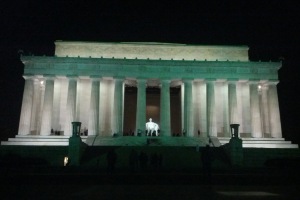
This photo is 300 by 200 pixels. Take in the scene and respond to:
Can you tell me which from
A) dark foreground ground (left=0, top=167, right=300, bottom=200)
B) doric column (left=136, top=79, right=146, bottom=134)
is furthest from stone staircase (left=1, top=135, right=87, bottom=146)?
dark foreground ground (left=0, top=167, right=300, bottom=200)

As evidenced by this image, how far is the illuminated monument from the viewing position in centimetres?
5453

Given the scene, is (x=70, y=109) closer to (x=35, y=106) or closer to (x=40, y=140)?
(x=35, y=106)

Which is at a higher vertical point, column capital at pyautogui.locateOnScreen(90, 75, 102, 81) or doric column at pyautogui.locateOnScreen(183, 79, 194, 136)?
column capital at pyautogui.locateOnScreen(90, 75, 102, 81)

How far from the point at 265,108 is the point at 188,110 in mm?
13241

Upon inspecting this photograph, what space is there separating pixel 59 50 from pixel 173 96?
2363 centimetres

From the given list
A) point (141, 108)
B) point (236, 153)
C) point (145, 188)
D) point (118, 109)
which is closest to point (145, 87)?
point (141, 108)

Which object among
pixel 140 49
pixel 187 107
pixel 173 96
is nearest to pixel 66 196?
pixel 187 107

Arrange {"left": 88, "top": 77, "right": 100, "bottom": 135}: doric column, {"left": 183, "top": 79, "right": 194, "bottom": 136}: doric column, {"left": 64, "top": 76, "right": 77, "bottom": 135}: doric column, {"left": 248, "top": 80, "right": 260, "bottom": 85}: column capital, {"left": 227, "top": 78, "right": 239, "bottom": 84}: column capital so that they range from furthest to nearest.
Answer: {"left": 248, "top": 80, "right": 260, "bottom": 85}: column capital < {"left": 227, "top": 78, "right": 239, "bottom": 84}: column capital < {"left": 183, "top": 79, "right": 194, "bottom": 136}: doric column < {"left": 88, "top": 77, "right": 100, "bottom": 135}: doric column < {"left": 64, "top": 76, "right": 77, "bottom": 135}: doric column

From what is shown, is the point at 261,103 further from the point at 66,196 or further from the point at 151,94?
the point at 66,196

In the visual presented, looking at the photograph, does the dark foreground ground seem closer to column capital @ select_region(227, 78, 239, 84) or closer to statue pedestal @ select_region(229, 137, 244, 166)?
statue pedestal @ select_region(229, 137, 244, 166)

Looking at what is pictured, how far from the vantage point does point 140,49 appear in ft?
190

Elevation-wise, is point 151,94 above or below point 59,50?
below

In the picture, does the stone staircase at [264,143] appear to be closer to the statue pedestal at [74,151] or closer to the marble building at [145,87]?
the marble building at [145,87]

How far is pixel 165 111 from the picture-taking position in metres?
54.9
